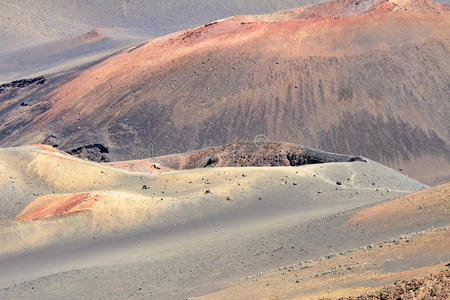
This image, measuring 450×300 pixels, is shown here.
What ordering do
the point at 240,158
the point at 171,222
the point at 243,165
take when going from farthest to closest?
the point at 240,158 < the point at 243,165 < the point at 171,222

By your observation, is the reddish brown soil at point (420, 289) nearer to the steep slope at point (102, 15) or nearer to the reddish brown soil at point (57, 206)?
the reddish brown soil at point (57, 206)

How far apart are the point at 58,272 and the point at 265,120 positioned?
2664 cm

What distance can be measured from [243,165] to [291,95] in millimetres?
9235

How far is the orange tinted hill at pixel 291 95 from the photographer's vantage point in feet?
A: 140

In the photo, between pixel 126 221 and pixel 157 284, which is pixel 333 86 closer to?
pixel 126 221

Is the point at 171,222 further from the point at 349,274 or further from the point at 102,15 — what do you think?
the point at 102,15

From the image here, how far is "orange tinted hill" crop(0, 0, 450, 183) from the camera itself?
140ft

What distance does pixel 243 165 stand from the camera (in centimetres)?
3841

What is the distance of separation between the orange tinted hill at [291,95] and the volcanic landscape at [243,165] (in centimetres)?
12

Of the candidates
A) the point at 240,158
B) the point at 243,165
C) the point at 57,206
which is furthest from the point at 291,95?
the point at 57,206

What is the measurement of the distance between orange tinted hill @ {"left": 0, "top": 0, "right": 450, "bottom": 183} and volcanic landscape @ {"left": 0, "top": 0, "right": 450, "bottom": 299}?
0.40 feet

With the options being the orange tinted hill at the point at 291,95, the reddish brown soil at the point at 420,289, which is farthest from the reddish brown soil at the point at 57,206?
the orange tinted hill at the point at 291,95

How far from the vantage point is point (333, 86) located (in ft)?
150

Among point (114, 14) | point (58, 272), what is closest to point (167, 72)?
point (58, 272)
